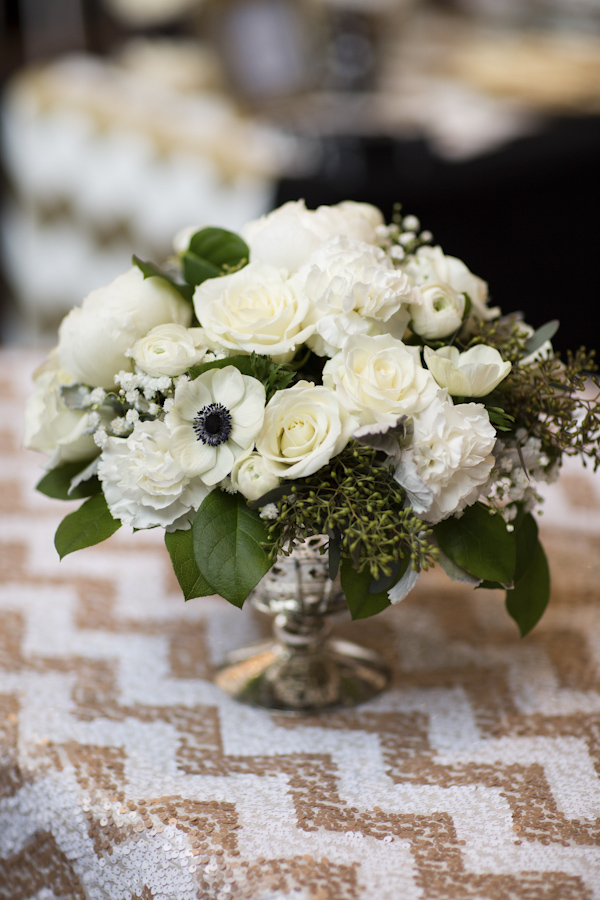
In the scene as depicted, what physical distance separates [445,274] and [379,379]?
0.17 m

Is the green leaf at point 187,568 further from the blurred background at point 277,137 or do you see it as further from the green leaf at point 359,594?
the blurred background at point 277,137

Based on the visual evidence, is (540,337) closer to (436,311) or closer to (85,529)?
(436,311)

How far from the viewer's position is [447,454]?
0.62 metres

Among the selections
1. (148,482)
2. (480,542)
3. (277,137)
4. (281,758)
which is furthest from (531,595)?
(277,137)

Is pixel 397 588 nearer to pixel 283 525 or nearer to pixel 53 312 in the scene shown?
pixel 283 525

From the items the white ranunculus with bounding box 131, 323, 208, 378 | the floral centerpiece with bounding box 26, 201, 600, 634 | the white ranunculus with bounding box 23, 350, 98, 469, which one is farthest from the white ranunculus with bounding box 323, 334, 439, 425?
the white ranunculus with bounding box 23, 350, 98, 469

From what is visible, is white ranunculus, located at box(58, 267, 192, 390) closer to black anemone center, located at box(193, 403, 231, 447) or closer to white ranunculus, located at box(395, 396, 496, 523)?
black anemone center, located at box(193, 403, 231, 447)

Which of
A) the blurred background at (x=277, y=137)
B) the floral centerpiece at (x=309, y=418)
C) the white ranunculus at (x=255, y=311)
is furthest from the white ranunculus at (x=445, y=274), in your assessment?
the blurred background at (x=277, y=137)

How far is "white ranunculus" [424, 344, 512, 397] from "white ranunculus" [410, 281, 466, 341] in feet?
0.07

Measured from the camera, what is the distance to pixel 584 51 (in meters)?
3.99

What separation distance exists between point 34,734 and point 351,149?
213 cm

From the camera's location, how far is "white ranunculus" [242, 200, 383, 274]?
721 millimetres

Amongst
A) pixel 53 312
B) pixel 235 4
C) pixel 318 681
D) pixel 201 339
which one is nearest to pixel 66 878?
pixel 318 681

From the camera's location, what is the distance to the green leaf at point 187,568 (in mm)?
668
